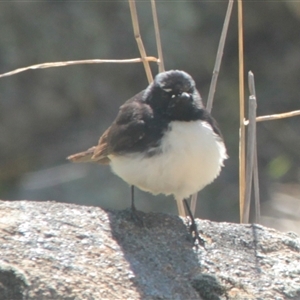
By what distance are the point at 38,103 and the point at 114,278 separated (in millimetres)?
5390

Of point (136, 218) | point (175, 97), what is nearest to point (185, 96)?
point (175, 97)

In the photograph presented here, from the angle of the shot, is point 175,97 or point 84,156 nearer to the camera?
point 175,97

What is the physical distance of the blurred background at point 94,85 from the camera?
28.1ft

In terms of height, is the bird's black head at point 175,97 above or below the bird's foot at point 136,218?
above

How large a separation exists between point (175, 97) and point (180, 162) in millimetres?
426

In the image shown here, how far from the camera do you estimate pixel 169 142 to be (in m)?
4.31

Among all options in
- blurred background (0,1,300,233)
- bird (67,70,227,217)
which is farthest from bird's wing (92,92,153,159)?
blurred background (0,1,300,233)

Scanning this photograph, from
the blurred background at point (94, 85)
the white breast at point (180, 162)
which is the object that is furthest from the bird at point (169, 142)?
the blurred background at point (94, 85)

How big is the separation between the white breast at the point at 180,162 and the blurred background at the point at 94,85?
3824 millimetres

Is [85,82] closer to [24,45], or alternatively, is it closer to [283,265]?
[24,45]

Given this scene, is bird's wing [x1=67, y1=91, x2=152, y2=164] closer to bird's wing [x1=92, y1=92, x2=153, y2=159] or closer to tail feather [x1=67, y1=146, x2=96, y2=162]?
bird's wing [x1=92, y1=92, x2=153, y2=159]

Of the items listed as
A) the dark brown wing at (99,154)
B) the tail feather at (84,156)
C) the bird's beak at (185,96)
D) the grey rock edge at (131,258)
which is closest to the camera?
the grey rock edge at (131,258)

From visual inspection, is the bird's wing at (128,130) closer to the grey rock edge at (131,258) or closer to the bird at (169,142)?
the bird at (169,142)

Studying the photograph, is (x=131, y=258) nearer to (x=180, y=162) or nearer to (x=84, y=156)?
(x=180, y=162)
